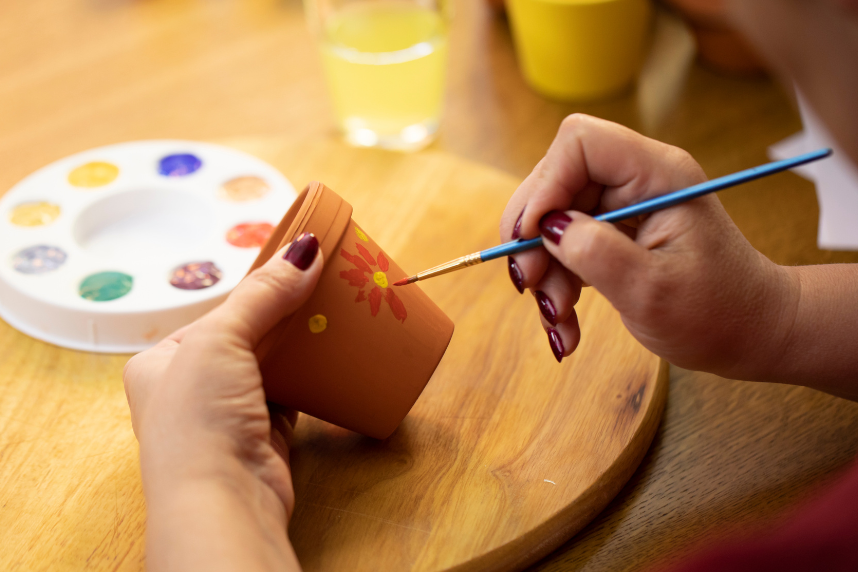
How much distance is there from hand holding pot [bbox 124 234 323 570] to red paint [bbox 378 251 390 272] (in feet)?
0.30

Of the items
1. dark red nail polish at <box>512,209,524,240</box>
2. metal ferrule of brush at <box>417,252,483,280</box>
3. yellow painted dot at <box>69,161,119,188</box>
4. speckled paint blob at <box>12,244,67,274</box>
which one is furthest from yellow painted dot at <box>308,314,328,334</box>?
yellow painted dot at <box>69,161,119,188</box>

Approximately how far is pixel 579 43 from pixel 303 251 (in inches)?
34.5

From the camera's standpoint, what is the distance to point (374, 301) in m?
0.71

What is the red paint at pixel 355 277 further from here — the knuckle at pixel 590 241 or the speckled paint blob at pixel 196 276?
the speckled paint blob at pixel 196 276

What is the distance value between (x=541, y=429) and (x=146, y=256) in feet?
1.95

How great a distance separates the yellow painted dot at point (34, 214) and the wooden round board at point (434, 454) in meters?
0.15

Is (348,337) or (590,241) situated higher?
(590,241)

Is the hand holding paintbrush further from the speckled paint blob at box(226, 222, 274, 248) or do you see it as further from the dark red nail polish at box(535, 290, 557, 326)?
the speckled paint blob at box(226, 222, 274, 248)

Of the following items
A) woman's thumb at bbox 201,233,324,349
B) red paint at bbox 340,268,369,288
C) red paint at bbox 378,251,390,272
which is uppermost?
woman's thumb at bbox 201,233,324,349

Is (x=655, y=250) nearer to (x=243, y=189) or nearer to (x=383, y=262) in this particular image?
(x=383, y=262)

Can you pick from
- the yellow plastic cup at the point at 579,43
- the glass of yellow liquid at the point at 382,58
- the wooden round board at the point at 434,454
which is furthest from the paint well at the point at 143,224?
the yellow plastic cup at the point at 579,43

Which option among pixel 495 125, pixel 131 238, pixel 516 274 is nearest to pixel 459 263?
pixel 516 274

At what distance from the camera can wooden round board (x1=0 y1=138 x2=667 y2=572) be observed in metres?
0.69

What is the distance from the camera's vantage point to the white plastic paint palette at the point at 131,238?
0.90 meters
